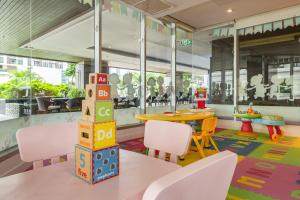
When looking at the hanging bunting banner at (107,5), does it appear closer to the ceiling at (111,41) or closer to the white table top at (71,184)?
the ceiling at (111,41)

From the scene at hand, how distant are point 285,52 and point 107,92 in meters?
6.01

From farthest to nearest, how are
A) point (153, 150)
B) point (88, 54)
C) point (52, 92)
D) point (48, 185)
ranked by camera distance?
point (88, 54), point (52, 92), point (153, 150), point (48, 185)

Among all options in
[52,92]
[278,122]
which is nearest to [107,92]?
[52,92]

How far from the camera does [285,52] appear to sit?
5504 millimetres

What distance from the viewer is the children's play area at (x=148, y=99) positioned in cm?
101

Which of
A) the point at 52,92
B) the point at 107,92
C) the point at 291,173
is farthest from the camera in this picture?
the point at 52,92

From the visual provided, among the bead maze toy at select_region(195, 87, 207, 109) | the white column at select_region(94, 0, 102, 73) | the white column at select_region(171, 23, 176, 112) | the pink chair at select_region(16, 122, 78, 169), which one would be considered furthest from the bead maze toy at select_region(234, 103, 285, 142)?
the pink chair at select_region(16, 122, 78, 169)

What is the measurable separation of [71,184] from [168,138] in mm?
821

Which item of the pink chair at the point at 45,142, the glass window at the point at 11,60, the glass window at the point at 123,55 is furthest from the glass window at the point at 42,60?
the pink chair at the point at 45,142

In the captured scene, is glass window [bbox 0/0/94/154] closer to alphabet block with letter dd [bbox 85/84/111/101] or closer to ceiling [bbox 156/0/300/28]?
alphabet block with letter dd [bbox 85/84/111/101]

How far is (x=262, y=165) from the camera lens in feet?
10.3

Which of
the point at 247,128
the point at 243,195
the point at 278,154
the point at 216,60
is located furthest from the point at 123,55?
the point at 243,195

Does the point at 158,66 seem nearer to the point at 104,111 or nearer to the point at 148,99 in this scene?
the point at 148,99

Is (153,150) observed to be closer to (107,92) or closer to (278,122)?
(107,92)
